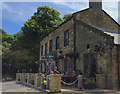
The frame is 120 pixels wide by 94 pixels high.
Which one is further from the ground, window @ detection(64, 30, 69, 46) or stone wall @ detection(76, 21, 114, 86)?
window @ detection(64, 30, 69, 46)

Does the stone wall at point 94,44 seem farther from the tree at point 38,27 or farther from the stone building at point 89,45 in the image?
the tree at point 38,27

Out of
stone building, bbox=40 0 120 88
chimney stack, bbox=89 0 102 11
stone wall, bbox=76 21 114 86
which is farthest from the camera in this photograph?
chimney stack, bbox=89 0 102 11

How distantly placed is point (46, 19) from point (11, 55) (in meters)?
11.3

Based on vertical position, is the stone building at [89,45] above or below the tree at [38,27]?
below

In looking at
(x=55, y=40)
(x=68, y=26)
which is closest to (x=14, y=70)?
(x=55, y=40)

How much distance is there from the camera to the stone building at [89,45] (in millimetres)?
10609

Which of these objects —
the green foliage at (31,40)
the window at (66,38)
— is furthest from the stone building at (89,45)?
the green foliage at (31,40)

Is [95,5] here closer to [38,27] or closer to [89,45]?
[89,45]

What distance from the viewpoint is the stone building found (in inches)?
418

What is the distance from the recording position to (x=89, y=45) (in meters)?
13.1

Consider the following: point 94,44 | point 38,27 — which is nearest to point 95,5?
point 94,44

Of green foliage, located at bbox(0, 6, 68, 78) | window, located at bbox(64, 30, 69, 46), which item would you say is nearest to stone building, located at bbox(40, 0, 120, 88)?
window, located at bbox(64, 30, 69, 46)

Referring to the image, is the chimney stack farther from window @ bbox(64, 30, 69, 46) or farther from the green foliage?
the green foliage

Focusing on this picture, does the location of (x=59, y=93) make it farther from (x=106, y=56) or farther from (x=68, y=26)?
(x=68, y=26)
